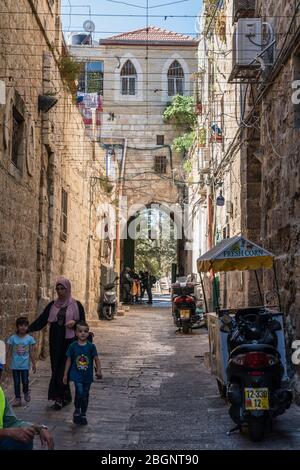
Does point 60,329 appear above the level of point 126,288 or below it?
below

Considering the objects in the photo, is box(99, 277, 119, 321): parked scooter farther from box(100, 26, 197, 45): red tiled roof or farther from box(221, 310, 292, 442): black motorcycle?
box(100, 26, 197, 45): red tiled roof

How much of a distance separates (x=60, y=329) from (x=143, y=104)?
2854 centimetres

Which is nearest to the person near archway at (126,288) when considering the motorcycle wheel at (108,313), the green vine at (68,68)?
the motorcycle wheel at (108,313)

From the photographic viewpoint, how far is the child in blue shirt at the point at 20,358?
24.5 feet

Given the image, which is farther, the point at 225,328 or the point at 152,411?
the point at 152,411

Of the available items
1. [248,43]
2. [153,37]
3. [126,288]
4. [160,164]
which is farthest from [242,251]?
[153,37]

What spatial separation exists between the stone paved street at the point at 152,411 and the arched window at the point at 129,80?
23044mm

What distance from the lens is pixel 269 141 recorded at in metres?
9.94

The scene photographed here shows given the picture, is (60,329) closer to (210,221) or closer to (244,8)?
(244,8)

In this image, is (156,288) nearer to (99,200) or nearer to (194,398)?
(99,200)

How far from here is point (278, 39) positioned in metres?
9.26

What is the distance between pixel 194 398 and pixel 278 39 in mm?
4968

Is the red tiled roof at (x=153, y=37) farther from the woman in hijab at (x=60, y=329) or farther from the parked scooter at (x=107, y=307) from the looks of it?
the woman in hijab at (x=60, y=329)
